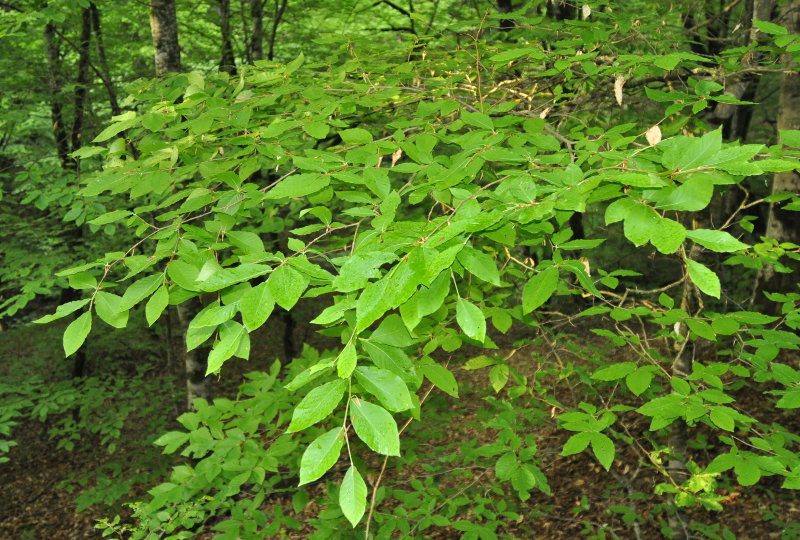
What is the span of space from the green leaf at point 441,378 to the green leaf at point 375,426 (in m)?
0.83

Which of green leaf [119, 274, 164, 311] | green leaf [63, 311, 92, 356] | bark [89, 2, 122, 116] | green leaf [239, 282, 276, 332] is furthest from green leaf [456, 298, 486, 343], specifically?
bark [89, 2, 122, 116]

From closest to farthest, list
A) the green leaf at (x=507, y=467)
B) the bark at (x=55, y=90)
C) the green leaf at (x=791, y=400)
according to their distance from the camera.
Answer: the green leaf at (x=791, y=400), the green leaf at (x=507, y=467), the bark at (x=55, y=90)

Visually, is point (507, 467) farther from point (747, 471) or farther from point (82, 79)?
point (82, 79)

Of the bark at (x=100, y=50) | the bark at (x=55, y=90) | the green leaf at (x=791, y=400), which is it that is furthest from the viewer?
the bark at (x=100, y=50)

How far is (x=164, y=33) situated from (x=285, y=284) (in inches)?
197

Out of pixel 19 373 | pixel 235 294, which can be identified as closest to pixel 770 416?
pixel 235 294

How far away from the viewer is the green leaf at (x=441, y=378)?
1888 mm

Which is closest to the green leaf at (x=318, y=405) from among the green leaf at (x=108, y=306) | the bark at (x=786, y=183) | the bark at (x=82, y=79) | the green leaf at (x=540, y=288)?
the green leaf at (x=540, y=288)

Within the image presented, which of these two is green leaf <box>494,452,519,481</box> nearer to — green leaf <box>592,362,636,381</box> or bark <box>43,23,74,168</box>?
green leaf <box>592,362,636,381</box>

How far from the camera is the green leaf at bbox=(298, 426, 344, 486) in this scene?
3.33 feet

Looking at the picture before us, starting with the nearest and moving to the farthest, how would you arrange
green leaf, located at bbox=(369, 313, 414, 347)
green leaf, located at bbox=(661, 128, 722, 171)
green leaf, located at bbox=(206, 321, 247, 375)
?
1. green leaf, located at bbox=(661, 128, 722, 171)
2. green leaf, located at bbox=(206, 321, 247, 375)
3. green leaf, located at bbox=(369, 313, 414, 347)

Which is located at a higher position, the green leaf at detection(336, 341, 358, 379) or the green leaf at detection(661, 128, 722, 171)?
the green leaf at detection(661, 128, 722, 171)

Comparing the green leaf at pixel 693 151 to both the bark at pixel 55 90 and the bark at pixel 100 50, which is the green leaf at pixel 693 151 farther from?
the bark at pixel 100 50

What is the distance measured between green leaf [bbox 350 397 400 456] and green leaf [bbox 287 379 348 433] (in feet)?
0.13
